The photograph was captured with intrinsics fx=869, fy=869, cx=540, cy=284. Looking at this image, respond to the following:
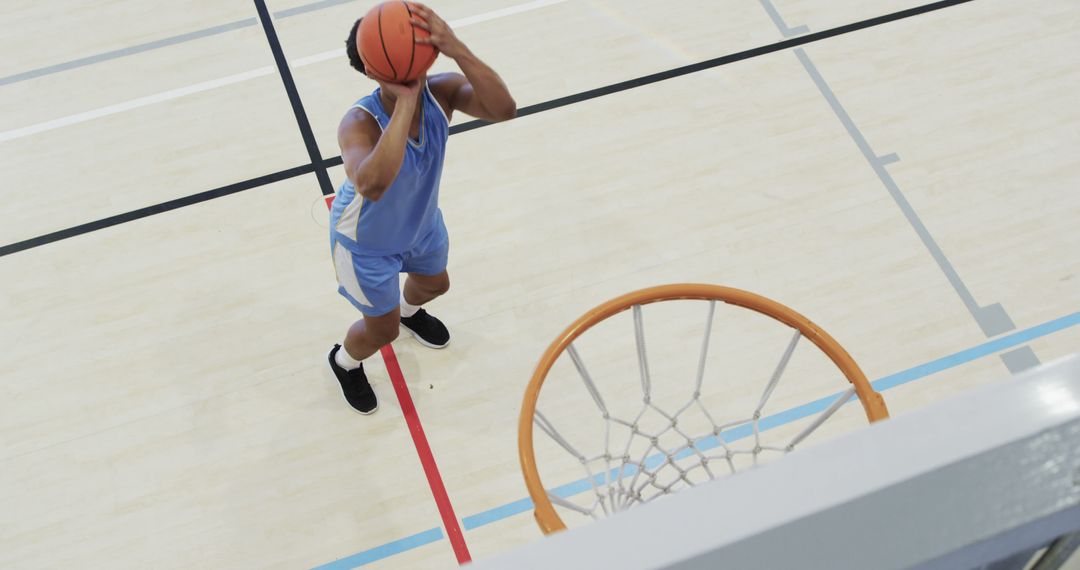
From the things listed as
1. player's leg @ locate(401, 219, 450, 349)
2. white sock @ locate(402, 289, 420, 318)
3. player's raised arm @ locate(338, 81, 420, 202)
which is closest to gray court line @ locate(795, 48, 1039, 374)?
player's leg @ locate(401, 219, 450, 349)

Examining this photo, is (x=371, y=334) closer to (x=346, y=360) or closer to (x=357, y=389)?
(x=346, y=360)

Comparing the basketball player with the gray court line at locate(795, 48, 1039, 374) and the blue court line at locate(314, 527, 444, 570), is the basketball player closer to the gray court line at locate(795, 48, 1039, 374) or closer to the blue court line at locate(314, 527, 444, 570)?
the blue court line at locate(314, 527, 444, 570)

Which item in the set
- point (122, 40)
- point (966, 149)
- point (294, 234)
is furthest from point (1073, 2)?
point (122, 40)

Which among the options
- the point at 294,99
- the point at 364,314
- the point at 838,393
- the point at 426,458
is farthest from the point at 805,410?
the point at 294,99

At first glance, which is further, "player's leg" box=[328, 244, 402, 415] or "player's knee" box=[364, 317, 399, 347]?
"player's knee" box=[364, 317, 399, 347]

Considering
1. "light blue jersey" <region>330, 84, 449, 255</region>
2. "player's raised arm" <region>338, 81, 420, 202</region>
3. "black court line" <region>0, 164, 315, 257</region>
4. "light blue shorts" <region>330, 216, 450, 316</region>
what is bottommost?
"black court line" <region>0, 164, 315, 257</region>

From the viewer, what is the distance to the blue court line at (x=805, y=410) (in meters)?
3.29

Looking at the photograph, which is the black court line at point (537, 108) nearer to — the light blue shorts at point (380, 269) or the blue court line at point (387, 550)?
the light blue shorts at point (380, 269)

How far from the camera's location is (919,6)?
4793 millimetres

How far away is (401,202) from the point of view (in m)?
2.62

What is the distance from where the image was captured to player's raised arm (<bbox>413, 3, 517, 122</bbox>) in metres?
2.28

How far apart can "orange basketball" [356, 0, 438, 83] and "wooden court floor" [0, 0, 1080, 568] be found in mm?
Result: 1678

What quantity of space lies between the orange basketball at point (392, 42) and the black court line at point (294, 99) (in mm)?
1915

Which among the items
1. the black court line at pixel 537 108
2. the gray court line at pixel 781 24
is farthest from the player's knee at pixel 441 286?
the gray court line at pixel 781 24
